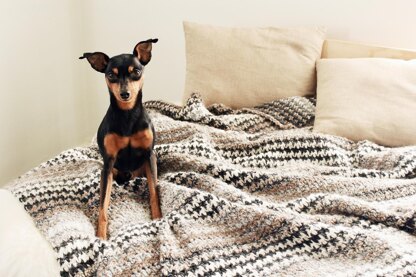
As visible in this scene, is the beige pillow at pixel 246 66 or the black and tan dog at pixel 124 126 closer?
the black and tan dog at pixel 124 126

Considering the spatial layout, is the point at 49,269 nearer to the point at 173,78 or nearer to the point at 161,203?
the point at 161,203

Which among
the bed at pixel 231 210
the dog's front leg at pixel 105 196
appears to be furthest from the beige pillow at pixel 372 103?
the dog's front leg at pixel 105 196

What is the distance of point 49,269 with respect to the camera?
1.08 meters

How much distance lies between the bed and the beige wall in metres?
0.65

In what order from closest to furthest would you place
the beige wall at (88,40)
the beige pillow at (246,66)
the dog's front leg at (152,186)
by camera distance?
the dog's front leg at (152,186), the beige pillow at (246,66), the beige wall at (88,40)

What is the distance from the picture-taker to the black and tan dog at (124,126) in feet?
4.15

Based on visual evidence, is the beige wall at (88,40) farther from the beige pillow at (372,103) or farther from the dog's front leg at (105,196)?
the dog's front leg at (105,196)

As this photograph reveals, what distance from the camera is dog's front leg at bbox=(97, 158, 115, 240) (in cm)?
125

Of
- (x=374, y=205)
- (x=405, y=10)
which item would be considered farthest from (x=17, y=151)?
(x=405, y=10)

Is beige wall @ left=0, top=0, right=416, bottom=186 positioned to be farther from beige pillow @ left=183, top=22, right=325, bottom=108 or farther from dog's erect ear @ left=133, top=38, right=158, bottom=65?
dog's erect ear @ left=133, top=38, right=158, bottom=65

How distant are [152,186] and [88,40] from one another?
144 cm


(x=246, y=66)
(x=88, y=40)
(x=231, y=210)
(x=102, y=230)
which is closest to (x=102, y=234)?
(x=102, y=230)

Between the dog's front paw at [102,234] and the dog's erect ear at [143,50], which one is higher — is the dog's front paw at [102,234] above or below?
below

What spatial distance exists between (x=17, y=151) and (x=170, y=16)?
94cm
